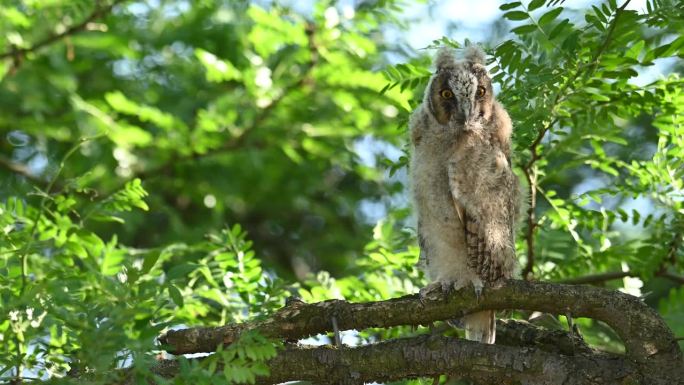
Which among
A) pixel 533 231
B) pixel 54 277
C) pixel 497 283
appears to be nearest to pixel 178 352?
pixel 54 277

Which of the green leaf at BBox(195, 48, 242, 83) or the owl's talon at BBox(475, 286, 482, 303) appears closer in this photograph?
the owl's talon at BBox(475, 286, 482, 303)

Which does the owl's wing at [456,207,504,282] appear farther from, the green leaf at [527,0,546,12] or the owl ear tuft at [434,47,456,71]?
the green leaf at [527,0,546,12]

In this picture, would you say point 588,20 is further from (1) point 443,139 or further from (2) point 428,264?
(2) point 428,264

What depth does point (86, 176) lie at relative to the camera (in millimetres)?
3068

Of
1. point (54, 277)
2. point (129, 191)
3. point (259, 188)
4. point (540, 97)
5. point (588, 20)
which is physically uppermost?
point (588, 20)

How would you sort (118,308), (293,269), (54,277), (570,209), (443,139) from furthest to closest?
(293,269) → (570,209) → (443,139) → (54,277) → (118,308)

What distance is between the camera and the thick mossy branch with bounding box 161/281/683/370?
96.0 inches

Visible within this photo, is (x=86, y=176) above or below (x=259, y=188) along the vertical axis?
above

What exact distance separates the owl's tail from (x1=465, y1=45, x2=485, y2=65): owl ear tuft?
87cm

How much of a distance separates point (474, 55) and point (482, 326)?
93 centimetres

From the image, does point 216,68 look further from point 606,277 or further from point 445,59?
point 606,277

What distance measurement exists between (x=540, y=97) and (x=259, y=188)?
408 cm

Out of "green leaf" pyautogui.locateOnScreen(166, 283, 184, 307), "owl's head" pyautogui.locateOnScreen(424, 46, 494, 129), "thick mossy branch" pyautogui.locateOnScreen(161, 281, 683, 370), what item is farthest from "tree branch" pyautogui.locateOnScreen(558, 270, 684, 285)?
"green leaf" pyautogui.locateOnScreen(166, 283, 184, 307)

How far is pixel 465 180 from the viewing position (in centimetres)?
316
